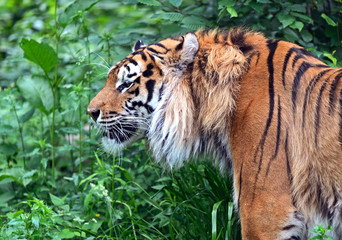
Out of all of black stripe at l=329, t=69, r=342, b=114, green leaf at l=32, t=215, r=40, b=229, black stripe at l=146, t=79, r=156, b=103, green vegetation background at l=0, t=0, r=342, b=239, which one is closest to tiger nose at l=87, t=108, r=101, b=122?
green vegetation background at l=0, t=0, r=342, b=239

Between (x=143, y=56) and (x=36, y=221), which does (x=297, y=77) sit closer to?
(x=143, y=56)

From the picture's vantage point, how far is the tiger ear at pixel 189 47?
3.37 meters

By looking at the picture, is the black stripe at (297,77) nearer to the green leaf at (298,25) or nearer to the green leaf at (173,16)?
the green leaf at (298,25)

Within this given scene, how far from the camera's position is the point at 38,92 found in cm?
490

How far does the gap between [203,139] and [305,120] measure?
28.3 inches

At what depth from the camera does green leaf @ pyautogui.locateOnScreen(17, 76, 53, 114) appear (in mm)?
4852

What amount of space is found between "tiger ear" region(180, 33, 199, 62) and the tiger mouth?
59 centimetres

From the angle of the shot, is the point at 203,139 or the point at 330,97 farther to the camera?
the point at 203,139

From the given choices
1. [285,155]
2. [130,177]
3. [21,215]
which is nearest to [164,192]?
[130,177]

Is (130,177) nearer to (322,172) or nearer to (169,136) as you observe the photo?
(169,136)

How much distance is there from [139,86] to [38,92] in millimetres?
1753

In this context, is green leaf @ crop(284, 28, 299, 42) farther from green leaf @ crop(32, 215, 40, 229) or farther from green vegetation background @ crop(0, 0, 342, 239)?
green leaf @ crop(32, 215, 40, 229)

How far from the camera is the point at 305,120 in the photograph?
9.83 ft

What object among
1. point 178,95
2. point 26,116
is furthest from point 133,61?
point 26,116
